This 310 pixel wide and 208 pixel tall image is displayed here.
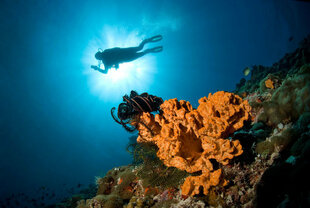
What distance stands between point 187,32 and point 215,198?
310ft

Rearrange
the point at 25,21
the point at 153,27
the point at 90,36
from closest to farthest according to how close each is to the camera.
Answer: the point at 25,21 < the point at 90,36 < the point at 153,27

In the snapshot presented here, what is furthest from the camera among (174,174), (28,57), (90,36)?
(90,36)

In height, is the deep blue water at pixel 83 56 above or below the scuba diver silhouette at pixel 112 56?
above

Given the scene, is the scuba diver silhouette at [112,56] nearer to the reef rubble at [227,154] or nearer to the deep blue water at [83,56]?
the reef rubble at [227,154]

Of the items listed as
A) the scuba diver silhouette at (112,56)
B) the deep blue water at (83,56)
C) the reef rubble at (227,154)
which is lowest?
the reef rubble at (227,154)

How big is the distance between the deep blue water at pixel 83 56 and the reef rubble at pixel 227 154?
131 ft

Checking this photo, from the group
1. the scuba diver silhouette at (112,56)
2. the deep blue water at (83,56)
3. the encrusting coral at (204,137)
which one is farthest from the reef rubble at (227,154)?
the deep blue water at (83,56)

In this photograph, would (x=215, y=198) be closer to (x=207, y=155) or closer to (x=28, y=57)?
(x=207, y=155)

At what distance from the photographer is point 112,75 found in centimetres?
7156

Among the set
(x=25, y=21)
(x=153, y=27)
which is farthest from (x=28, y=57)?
(x=153, y=27)

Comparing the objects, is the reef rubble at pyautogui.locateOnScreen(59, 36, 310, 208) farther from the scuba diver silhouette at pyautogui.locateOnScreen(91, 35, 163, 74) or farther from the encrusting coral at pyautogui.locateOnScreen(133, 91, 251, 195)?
the scuba diver silhouette at pyautogui.locateOnScreen(91, 35, 163, 74)

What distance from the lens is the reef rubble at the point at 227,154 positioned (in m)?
1.86

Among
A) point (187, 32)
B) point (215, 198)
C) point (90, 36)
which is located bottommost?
point (215, 198)

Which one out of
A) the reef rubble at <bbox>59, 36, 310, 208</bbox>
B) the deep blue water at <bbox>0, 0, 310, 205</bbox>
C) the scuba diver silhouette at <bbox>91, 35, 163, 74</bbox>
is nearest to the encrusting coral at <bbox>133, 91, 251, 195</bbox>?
the reef rubble at <bbox>59, 36, 310, 208</bbox>
